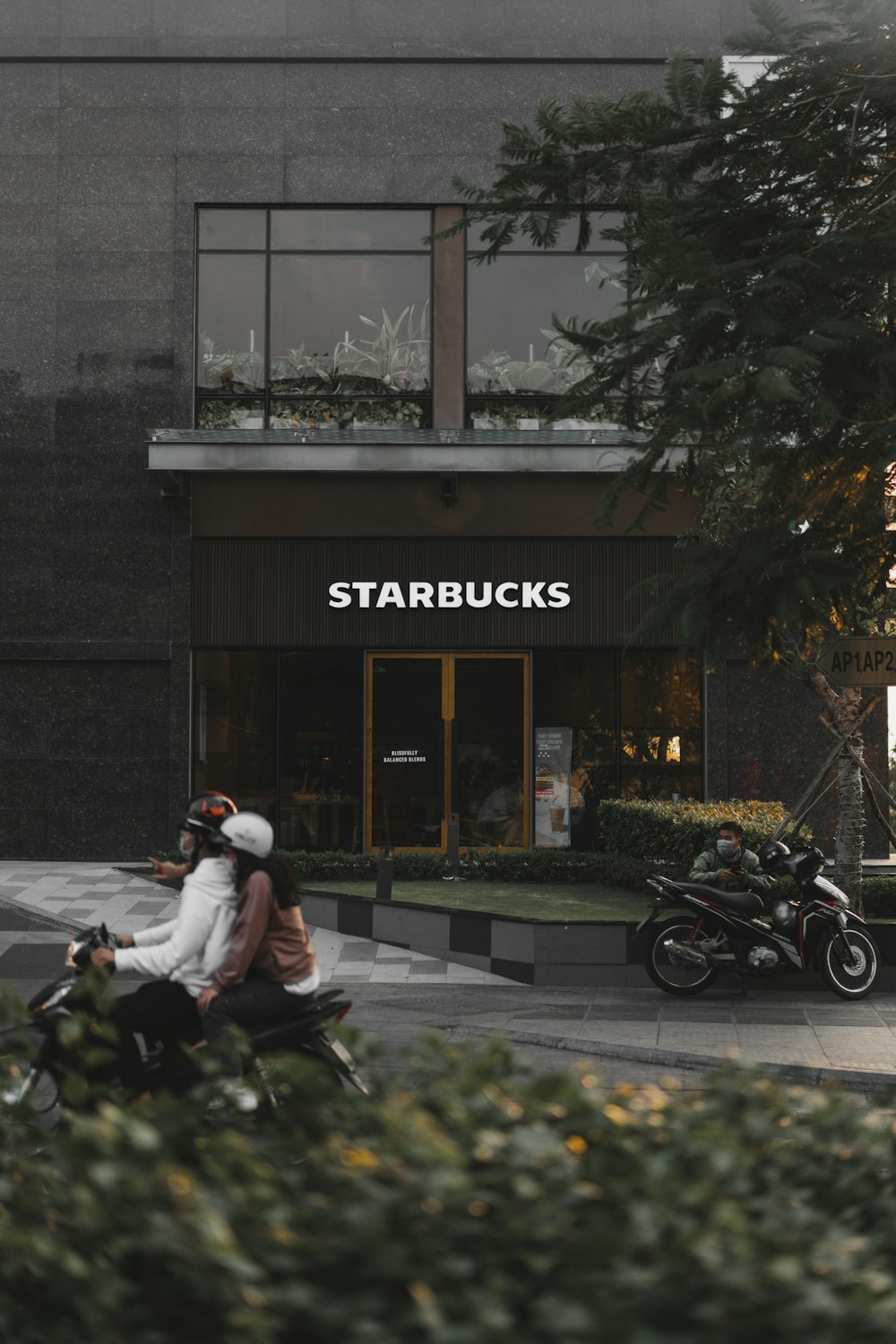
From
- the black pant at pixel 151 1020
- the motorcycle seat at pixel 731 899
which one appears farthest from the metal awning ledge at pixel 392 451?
the black pant at pixel 151 1020

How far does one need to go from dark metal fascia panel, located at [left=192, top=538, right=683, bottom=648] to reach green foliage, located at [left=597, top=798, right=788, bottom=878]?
A: 338 cm

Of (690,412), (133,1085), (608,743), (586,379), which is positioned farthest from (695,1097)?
(608,743)

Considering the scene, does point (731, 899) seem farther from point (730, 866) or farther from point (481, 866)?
point (481, 866)

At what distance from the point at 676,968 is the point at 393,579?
10.5m

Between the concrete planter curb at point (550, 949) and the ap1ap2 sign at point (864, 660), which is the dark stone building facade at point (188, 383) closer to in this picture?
the concrete planter curb at point (550, 949)

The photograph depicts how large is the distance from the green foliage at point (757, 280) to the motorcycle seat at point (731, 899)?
3211mm

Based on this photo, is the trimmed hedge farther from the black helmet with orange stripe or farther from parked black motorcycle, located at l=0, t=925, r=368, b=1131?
parked black motorcycle, located at l=0, t=925, r=368, b=1131

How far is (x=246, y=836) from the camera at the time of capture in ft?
22.1

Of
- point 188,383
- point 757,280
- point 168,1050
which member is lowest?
point 168,1050

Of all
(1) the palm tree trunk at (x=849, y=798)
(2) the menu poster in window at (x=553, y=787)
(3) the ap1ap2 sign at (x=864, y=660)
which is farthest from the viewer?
(2) the menu poster in window at (x=553, y=787)

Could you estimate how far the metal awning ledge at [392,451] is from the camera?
21.1 metres

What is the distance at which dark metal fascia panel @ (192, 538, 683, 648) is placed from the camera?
2197 cm

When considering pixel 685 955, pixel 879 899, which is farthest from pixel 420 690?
pixel 685 955

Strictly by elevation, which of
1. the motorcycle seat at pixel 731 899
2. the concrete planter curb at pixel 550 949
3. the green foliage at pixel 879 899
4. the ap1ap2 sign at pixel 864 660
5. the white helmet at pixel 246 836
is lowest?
the concrete planter curb at pixel 550 949
